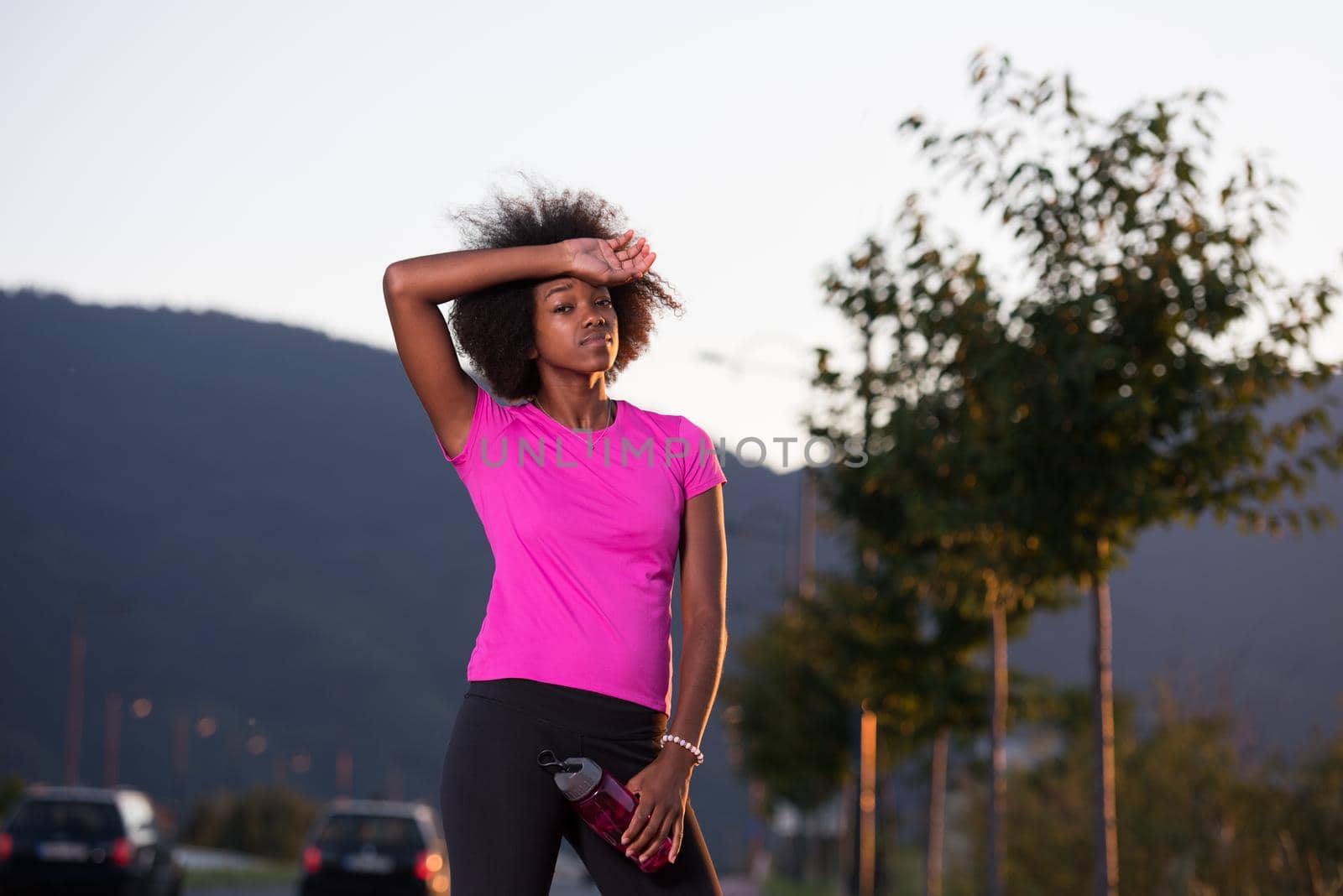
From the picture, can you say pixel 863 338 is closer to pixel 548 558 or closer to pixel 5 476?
pixel 548 558

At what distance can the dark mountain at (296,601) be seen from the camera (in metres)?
61.1

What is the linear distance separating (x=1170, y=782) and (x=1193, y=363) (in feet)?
19.7

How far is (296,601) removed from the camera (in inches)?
3937

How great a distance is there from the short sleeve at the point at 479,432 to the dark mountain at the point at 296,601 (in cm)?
4464

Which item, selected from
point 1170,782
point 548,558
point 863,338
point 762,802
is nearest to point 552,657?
point 548,558

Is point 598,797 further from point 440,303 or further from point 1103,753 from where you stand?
point 1103,753

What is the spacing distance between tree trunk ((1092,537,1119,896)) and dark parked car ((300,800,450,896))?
32.9ft

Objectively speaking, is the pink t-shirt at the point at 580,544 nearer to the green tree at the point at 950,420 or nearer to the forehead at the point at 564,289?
the forehead at the point at 564,289

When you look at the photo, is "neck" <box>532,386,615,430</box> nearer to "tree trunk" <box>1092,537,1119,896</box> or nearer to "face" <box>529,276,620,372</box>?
"face" <box>529,276,620,372</box>

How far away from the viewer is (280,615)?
98938 millimetres

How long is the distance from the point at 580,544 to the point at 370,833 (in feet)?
55.2

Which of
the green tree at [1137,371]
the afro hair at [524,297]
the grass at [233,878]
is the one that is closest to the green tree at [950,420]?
the green tree at [1137,371]

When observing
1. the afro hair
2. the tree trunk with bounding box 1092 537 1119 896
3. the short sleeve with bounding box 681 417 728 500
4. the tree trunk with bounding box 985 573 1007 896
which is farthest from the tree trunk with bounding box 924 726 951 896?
the short sleeve with bounding box 681 417 728 500

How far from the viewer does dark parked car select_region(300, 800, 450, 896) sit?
19.0 meters
